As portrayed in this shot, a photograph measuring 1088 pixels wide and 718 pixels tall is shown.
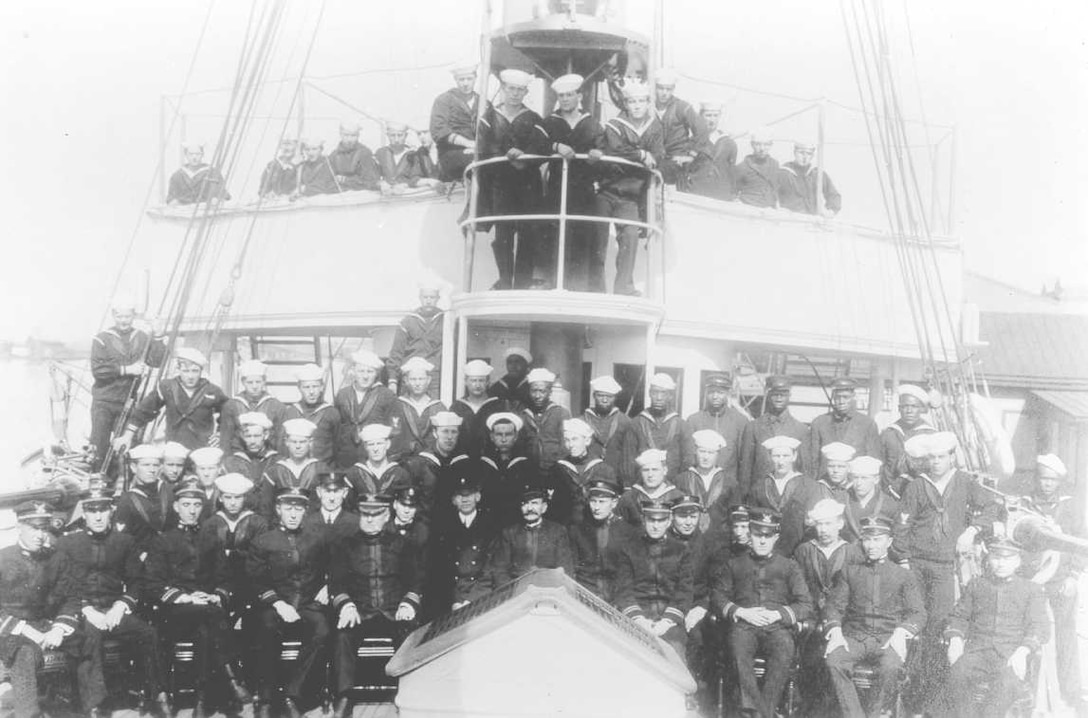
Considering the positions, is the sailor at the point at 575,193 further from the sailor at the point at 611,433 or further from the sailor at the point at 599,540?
the sailor at the point at 599,540

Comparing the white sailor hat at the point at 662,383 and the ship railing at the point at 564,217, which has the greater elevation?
the ship railing at the point at 564,217

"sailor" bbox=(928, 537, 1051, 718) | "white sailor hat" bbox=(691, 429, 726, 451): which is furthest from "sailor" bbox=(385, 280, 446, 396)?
"sailor" bbox=(928, 537, 1051, 718)

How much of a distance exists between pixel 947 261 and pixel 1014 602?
14.3 ft

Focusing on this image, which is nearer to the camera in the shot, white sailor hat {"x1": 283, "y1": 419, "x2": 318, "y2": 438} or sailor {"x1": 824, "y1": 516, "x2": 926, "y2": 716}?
sailor {"x1": 824, "y1": 516, "x2": 926, "y2": 716}

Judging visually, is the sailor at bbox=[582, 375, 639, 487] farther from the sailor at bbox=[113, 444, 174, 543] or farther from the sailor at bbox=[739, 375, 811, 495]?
the sailor at bbox=[113, 444, 174, 543]

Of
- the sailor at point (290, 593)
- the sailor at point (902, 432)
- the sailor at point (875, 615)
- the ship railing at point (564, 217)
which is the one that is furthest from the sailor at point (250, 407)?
the sailor at point (902, 432)

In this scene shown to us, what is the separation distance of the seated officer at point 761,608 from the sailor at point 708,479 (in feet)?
1.69

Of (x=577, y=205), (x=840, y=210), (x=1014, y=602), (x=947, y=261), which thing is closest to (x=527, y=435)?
(x=577, y=205)

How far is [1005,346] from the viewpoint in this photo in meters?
20.7

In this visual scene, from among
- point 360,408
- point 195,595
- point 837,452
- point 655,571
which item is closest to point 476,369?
point 360,408

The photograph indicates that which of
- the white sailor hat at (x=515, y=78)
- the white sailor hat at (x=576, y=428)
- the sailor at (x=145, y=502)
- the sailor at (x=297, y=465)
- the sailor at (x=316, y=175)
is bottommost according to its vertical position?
the sailor at (x=145, y=502)

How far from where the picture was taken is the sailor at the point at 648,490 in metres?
5.77

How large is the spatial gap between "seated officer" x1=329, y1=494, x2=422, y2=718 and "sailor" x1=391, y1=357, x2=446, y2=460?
34.3 inches

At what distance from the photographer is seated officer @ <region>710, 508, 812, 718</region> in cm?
502
